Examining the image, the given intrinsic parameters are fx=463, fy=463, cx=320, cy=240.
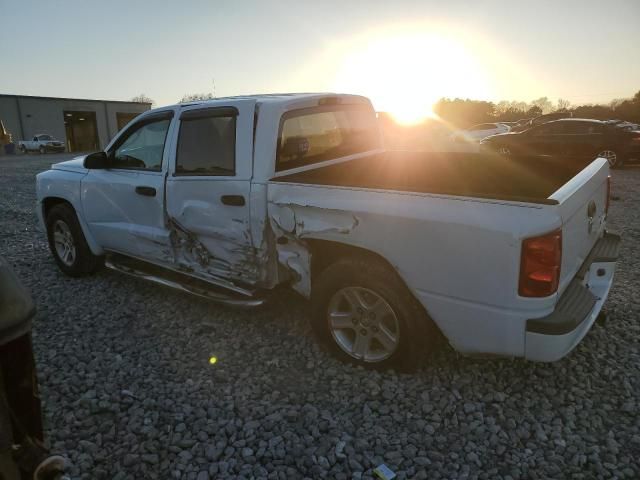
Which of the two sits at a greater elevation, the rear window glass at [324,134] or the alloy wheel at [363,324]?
the rear window glass at [324,134]

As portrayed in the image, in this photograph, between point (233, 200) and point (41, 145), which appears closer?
point (233, 200)

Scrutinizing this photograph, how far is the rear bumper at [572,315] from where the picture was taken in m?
2.46

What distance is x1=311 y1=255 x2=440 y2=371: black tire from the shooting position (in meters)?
2.94

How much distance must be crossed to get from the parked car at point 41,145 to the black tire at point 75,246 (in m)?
35.3


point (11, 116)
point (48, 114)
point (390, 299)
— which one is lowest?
point (390, 299)

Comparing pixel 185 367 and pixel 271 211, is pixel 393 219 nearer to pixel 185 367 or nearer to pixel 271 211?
pixel 271 211

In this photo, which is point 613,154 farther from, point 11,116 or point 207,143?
point 11,116

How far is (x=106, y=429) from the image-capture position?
9.25 feet

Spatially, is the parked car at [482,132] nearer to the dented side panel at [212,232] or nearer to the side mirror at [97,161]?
the side mirror at [97,161]

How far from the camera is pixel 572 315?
254 cm

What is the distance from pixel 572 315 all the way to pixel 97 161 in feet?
13.8

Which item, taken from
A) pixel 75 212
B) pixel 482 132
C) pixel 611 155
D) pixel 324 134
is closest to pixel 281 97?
pixel 324 134

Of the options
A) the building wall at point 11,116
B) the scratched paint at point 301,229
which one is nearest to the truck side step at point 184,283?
the scratched paint at point 301,229

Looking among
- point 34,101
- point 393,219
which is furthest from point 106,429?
point 34,101
